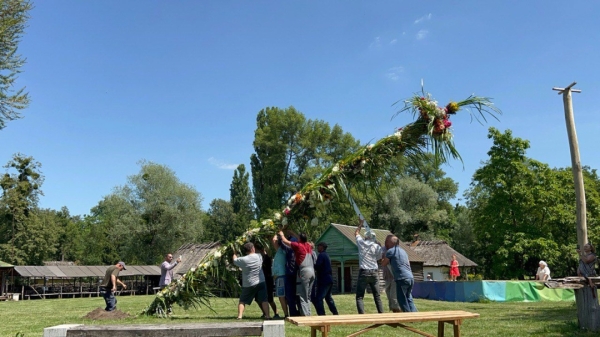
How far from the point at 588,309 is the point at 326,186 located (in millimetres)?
5326

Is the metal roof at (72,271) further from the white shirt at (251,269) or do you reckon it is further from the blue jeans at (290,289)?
the blue jeans at (290,289)

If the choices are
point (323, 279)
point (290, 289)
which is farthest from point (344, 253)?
point (290, 289)

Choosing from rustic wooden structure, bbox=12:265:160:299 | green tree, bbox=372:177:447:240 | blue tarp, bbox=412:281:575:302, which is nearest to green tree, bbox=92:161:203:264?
rustic wooden structure, bbox=12:265:160:299

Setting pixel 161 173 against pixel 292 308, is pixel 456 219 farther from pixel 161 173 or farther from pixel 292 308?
pixel 292 308

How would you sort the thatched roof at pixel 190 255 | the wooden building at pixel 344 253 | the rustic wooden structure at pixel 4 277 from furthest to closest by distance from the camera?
the rustic wooden structure at pixel 4 277 → the thatched roof at pixel 190 255 → the wooden building at pixel 344 253

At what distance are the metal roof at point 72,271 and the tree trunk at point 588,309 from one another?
42.3 metres

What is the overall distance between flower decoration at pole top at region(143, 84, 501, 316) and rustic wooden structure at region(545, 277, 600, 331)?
9.62 feet

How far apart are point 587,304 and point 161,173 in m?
49.9

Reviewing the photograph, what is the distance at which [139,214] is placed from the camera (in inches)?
2117

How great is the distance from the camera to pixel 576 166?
486 inches

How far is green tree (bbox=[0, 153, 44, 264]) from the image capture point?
56.1 m

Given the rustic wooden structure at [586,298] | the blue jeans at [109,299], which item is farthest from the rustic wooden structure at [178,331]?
the blue jeans at [109,299]

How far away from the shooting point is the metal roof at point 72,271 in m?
42.4

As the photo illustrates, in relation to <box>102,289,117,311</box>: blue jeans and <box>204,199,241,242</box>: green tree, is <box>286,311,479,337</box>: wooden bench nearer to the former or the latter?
<box>102,289,117,311</box>: blue jeans
